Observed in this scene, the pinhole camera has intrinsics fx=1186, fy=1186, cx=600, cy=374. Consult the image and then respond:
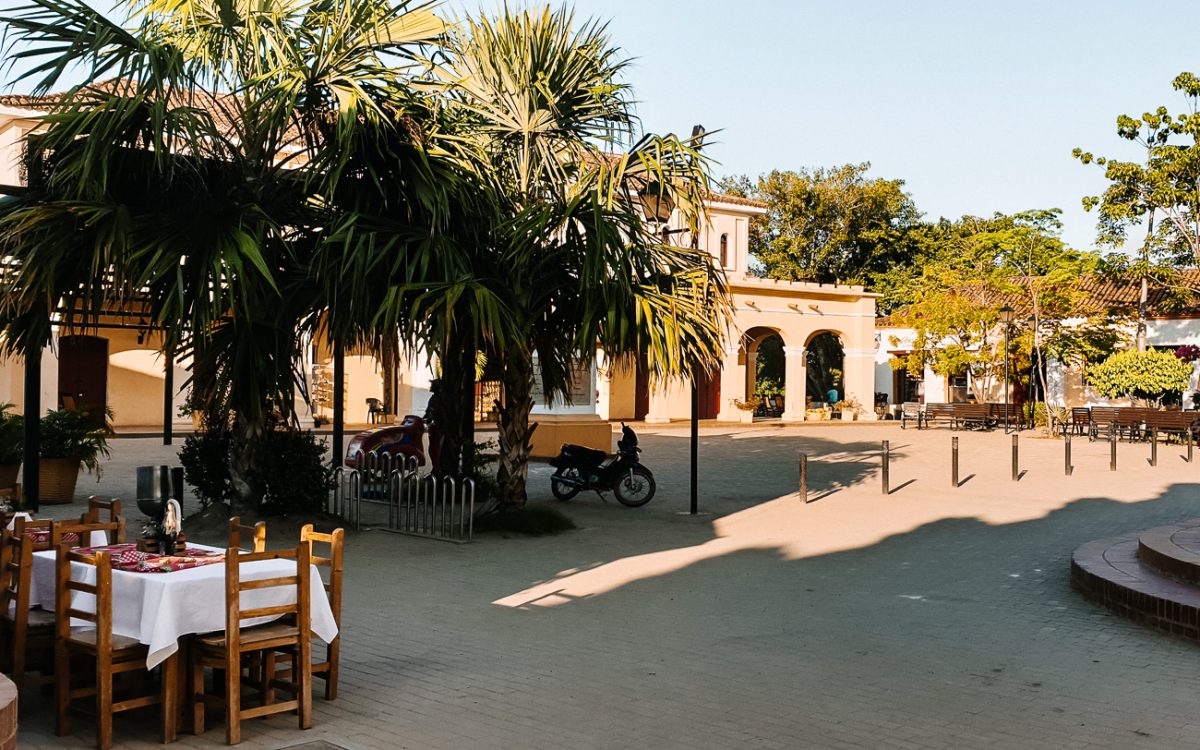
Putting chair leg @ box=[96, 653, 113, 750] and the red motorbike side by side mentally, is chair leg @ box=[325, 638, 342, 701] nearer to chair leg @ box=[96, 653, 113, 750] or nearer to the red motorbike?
chair leg @ box=[96, 653, 113, 750]

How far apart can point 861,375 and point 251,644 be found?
128 ft

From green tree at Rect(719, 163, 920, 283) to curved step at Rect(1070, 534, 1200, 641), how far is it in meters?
42.7

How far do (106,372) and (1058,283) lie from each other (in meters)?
29.1

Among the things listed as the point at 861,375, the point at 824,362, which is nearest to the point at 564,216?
the point at 861,375

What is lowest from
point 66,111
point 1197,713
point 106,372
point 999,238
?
point 1197,713

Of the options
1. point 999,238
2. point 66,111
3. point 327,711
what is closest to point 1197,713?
point 327,711

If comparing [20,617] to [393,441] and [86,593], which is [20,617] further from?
[393,441]

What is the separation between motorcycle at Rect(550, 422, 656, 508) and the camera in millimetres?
15719

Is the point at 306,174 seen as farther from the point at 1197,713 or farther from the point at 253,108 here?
the point at 1197,713

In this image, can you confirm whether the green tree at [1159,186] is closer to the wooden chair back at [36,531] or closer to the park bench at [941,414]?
the park bench at [941,414]

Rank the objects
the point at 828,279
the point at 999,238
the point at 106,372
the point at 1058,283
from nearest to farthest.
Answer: the point at 106,372
the point at 1058,283
the point at 999,238
the point at 828,279

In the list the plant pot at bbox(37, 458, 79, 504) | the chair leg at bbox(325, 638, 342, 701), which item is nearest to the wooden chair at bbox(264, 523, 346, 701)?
the chair leg at bbox(325, 638, 342, 701)

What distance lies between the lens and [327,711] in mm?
6273

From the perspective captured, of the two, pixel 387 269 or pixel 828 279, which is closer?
pixel 387 269
